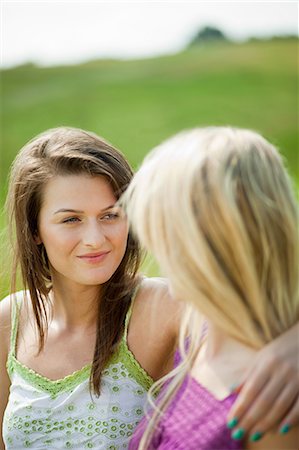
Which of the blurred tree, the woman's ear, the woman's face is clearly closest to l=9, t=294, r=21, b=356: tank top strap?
the woman's ear

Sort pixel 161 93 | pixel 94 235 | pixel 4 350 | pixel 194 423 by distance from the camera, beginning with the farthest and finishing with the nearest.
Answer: pixel 161 93
pixel 4 350
pixel 94 235
pixel 194 423

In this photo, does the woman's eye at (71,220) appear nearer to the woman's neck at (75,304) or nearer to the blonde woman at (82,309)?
the blonde woman at (82,309)

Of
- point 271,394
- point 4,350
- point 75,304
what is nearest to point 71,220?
point 75,304

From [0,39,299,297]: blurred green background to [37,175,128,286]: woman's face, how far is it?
36.7ft

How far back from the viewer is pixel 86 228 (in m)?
2.46

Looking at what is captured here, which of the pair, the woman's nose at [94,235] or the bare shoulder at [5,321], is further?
the bare shoulder at [5,321]

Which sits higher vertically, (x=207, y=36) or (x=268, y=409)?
(x=207, y=36)

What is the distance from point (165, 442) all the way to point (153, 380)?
589mm

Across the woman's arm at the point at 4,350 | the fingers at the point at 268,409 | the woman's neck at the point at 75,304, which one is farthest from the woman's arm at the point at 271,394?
the woman's arm at the point at 4,350

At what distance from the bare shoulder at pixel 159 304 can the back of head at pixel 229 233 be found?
71 cm

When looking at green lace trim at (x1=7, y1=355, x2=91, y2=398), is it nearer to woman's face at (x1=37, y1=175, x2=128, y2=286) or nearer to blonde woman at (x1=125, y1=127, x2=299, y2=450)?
woman's face at (x1=37, y1=175, x2=128, y2=286)

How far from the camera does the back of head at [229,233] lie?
5.69ft

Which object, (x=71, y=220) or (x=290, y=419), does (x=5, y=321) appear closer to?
(x=71, y=220)

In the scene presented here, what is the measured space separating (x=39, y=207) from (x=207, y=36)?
45.9ft
